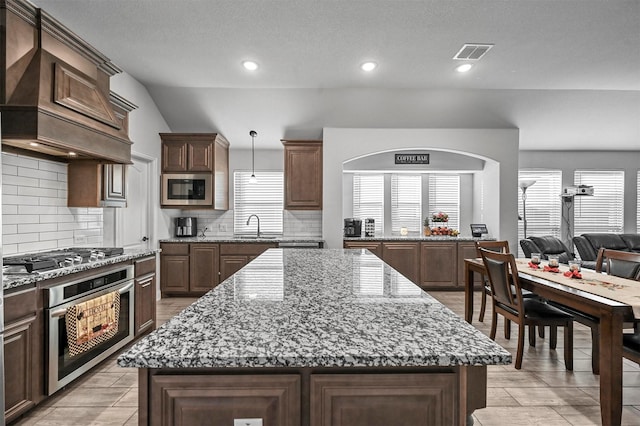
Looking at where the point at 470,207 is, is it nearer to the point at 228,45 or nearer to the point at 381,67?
the point at 381,67

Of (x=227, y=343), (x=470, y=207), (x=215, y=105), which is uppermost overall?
(x=215, y=105)

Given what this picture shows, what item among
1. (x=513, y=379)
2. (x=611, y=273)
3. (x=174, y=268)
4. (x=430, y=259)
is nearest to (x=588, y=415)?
(x=513, y=379)

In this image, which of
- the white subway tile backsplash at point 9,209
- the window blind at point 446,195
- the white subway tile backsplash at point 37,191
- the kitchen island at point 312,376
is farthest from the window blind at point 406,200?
the kitchen island at point 312,376

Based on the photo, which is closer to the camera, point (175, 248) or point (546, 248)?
point (175, 248)

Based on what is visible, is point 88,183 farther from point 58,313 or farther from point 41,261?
point 58,313

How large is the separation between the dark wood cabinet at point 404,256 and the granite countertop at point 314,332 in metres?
3.77

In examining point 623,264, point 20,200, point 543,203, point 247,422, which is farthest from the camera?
point 543,203

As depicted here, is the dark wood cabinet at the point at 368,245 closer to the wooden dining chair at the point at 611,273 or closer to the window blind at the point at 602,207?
the wooden dining chair at the point at 611,273

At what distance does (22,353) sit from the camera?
2.08 m

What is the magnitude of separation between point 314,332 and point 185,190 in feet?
15.5

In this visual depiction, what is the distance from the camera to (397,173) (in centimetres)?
653

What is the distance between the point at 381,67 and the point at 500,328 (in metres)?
3.31

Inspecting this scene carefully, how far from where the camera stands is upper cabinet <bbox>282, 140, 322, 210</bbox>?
5.55 meters

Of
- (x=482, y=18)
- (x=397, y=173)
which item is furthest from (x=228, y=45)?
(x=397, y=173)
